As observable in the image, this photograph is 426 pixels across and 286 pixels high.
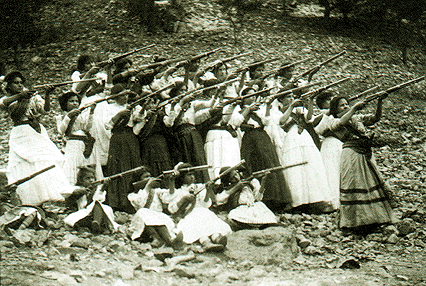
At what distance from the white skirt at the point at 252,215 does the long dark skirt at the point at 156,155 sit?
3.86ft

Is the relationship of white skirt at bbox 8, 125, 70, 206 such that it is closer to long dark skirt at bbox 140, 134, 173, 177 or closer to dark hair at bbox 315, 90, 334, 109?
long dark skirt at bbox 140, 134, 173, 177

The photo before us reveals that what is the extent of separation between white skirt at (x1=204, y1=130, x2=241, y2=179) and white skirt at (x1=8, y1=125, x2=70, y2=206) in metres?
2.12

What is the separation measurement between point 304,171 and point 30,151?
3.82m

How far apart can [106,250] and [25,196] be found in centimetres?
135

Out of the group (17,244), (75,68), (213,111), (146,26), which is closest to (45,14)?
(146,26)

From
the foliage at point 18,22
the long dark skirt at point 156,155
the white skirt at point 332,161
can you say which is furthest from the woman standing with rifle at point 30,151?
the foliage at point 18,22

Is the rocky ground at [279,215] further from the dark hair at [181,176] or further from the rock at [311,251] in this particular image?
the dark hair at [181,176]

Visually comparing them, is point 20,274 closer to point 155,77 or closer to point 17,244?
point 17,244

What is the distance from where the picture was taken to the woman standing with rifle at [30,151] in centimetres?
605

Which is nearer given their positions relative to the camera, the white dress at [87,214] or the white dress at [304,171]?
the white dress at [87,214]

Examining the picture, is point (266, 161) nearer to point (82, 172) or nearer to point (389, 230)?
point (389, 230)

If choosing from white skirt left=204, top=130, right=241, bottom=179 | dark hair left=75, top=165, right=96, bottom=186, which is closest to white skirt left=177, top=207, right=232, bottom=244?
white skirt left=204, top=130, right=241, bottom=179

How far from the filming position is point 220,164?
7.33 metres

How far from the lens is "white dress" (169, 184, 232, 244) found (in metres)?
5.87
